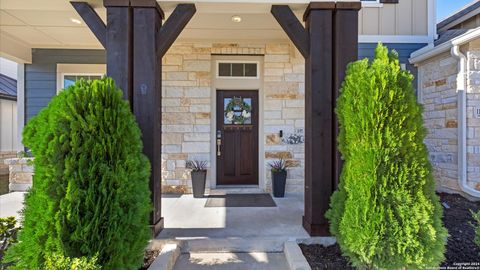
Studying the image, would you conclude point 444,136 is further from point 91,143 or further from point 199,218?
point 91,143

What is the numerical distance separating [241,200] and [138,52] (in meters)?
2.63

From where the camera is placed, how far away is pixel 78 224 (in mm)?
1678

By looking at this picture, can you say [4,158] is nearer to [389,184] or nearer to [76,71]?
[76,71]

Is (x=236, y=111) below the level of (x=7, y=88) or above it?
below

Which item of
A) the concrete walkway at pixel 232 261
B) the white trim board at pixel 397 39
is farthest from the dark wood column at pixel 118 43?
the white trim board at pixel 397 39

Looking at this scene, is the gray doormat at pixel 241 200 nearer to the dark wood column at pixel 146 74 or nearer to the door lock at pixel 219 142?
the door lock at pixel 219 142

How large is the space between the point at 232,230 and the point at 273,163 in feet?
6.40

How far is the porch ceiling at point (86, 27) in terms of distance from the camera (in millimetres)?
2971

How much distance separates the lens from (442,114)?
14.0ft

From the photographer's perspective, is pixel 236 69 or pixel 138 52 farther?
pixel 236 69

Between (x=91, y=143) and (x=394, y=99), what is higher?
(x=394, y=99)

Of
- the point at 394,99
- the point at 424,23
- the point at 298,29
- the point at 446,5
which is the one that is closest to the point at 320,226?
the point at 394,99

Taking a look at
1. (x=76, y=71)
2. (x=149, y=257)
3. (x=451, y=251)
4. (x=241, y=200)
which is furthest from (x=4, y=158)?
(x=451, y=251)

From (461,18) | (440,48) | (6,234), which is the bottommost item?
(6,234)
